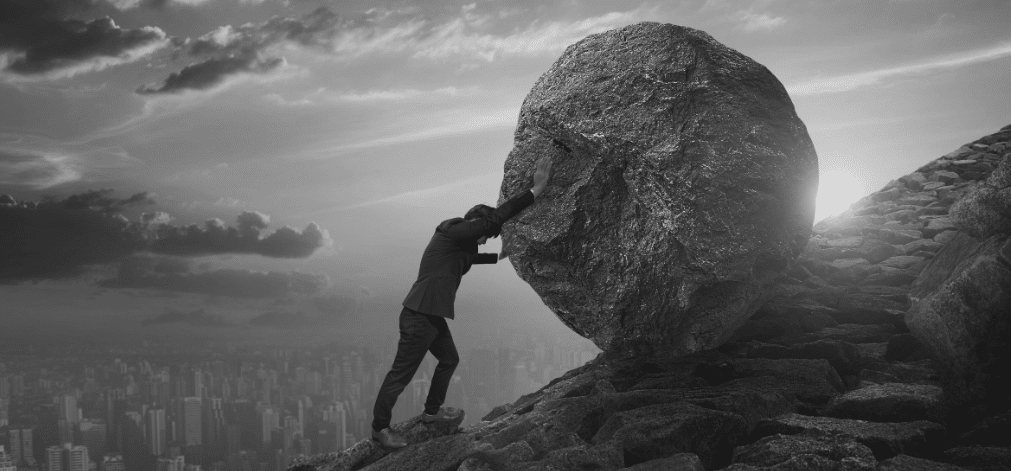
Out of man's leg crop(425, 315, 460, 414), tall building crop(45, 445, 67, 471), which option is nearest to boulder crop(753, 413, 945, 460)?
man's leg crop(425, 315, 460, 414)

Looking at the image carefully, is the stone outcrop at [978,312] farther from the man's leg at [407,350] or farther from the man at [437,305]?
the man's leg at [407,350]

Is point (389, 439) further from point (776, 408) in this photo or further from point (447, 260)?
point (776, 408)

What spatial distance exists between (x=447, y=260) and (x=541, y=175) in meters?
2.25

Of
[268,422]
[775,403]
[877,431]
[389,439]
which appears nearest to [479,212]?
[389,439]

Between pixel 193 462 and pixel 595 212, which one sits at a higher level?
pixel 595 212

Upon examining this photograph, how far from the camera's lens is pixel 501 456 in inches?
389

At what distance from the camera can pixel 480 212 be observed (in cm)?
1114

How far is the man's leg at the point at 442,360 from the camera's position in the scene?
10.9 metres

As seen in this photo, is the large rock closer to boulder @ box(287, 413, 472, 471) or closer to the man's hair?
the man's hair

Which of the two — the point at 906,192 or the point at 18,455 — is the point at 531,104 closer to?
the point at 906,192

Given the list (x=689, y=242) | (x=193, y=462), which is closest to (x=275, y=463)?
(x=193, y=462)

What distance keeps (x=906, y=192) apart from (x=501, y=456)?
17460 millimetres

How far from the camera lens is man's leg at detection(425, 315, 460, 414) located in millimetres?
10945

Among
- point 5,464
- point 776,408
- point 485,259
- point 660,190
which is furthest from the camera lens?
point 5,464
